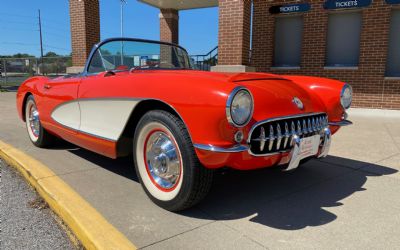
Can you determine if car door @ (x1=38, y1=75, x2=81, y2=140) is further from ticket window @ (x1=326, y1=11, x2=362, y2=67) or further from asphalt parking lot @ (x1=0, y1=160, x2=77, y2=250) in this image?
ticket window @ (x1=326, y1=11, x2=362, y2=67)

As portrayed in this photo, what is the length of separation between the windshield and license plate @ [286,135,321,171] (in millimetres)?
1810

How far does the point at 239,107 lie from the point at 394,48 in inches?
304

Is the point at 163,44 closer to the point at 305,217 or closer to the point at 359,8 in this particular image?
the point at 305,217

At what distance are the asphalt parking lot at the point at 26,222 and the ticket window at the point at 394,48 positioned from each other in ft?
27.3

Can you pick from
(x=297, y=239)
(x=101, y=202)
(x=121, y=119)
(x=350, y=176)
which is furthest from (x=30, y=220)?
(x=350, y=176)

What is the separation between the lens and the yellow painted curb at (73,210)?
7.03ft

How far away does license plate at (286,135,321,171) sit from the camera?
2533 millimetres

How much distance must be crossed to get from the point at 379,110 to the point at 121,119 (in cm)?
724

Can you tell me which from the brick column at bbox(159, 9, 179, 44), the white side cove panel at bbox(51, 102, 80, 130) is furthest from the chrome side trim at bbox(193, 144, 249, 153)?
the brick column at bbox(159, 9, 179, 44)

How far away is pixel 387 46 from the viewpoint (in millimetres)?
8242

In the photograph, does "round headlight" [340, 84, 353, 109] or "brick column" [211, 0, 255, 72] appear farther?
"brick column" [211, 0, 255, 72]

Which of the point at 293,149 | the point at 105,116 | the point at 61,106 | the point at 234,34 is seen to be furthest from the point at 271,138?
the point at 234,34

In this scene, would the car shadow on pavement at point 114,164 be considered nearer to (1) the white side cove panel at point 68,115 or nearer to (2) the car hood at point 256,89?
(1) the white side cove panel at point 68,115

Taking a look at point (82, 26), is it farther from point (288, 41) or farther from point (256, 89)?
point (256, 89)
